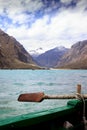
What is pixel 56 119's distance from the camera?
313 inches

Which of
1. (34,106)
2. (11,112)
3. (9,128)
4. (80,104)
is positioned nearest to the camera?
(9,128)

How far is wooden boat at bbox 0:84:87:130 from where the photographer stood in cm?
665

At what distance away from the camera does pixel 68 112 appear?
820cm

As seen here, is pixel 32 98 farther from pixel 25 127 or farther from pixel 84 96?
pixel 84 96

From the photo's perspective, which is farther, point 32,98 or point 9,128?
point 32,98

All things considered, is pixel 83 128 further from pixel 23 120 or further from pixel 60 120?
pixel 23 120

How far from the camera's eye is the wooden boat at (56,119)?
262 inches

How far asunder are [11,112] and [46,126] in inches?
610

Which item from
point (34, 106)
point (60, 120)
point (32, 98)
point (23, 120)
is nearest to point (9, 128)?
point (23, 120)

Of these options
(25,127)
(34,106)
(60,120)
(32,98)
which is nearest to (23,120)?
(25,127)

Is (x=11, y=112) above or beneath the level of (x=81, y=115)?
beneath

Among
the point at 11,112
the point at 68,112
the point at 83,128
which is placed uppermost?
the point at 68,112

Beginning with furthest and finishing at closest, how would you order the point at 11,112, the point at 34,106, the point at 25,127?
the point at 34,106
the point at 11,112
the point at 25,127

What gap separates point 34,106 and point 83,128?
1758cm
